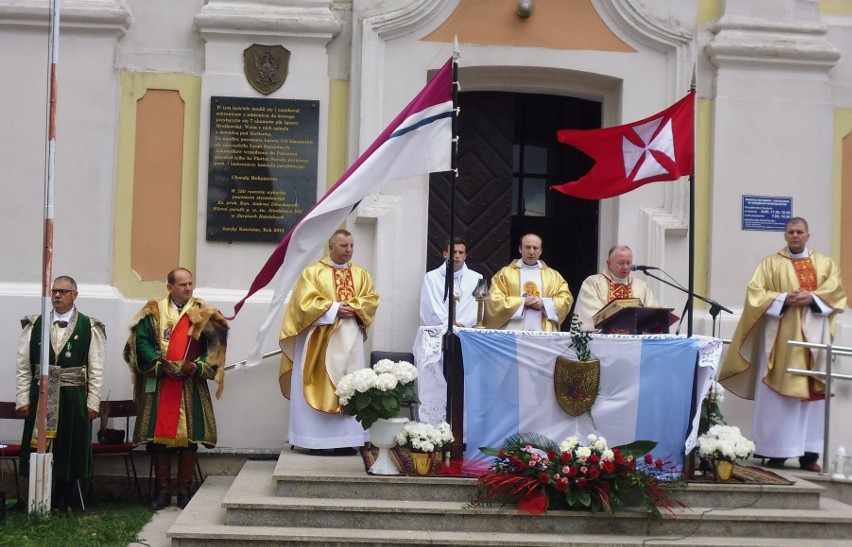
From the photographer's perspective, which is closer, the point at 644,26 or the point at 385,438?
the point at 385,438

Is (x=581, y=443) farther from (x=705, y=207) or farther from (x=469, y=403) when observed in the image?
(x=705, y=207)

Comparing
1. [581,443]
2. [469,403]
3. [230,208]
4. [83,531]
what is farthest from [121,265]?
[581,443]

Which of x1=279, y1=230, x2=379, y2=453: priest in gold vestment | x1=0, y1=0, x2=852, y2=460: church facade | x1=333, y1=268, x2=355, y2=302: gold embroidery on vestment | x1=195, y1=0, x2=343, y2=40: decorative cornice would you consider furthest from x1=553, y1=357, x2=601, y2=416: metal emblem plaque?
x1=195, y1=0, x2=343, y2=40: decorative cornice

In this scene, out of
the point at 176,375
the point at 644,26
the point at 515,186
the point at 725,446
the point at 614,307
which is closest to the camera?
the point at 725,446

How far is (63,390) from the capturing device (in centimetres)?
918

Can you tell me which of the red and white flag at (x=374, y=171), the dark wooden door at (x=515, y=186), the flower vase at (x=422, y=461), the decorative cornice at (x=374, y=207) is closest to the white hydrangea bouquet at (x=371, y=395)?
the flower vase at (x=422, y=461)

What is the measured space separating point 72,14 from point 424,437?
5.19m

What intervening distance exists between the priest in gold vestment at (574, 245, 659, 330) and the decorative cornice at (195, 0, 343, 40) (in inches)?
129

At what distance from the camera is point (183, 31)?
10852 mm

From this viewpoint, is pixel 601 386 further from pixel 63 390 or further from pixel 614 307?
pixel 63 390

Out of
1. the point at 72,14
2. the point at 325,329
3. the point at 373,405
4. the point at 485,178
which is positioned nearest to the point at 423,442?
the point at 373,405

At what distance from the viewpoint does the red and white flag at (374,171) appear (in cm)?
826

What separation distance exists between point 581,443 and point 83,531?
3593mm

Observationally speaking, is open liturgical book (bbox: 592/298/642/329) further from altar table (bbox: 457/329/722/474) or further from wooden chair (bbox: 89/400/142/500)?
wooden chair (bbox: 89/400/142/500)
